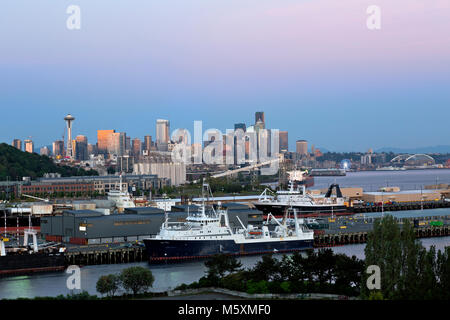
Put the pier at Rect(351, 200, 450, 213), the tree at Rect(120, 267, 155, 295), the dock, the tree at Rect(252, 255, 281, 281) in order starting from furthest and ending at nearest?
the pier at Rect(351, 200, 450, 213) < the dock < the tree at Rect(252, 255, 281, 281) < the tree at Rect(120, 267, 155, 295)

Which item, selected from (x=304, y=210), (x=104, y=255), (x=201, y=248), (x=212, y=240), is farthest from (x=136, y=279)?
(x=304, y=210)

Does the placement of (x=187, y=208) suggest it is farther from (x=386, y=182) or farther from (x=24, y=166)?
(x=386, y=182)

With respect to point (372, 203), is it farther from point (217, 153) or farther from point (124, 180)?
point (217, 153)

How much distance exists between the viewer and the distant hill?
76.5 meters

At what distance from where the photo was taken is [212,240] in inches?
1287

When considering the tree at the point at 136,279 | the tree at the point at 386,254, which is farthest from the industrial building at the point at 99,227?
the tree at the point at 386,254

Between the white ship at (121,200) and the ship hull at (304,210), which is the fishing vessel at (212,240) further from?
the ship hull at (304,210)

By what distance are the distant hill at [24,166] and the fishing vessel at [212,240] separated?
147ft

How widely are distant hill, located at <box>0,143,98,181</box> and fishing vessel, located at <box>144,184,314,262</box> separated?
44.7 metres

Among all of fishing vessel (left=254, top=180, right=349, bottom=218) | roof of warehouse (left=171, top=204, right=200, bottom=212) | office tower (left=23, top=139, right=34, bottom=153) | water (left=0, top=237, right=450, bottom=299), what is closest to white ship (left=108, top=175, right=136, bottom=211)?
roof of warehouse (left=171, top=204, right=200, bottom=212)

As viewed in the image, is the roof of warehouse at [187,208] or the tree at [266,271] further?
the roof of warehouse at [187,208]

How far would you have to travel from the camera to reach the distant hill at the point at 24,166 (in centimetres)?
7650

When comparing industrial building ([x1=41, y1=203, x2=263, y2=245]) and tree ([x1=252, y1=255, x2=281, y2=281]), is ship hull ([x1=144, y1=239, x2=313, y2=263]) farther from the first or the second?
tree ([x1=252, y1=255, x2=281, y2=281])

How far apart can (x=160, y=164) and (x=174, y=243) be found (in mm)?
61464
